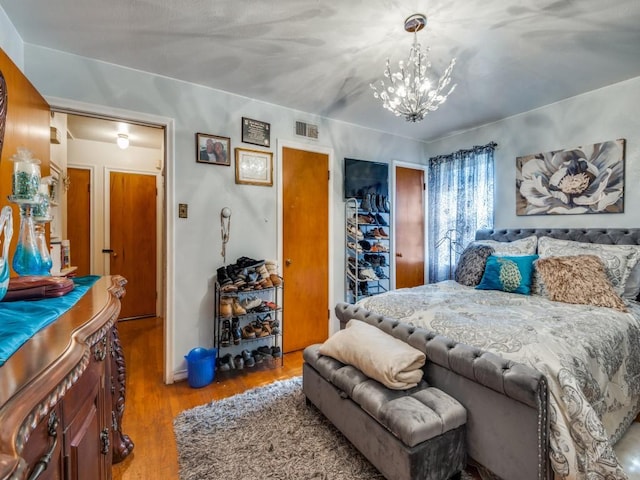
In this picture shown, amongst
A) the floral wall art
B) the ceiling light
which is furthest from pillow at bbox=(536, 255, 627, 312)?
the ceiling light

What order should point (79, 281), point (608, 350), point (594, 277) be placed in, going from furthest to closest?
point (594, 277)
point (608, 350)
point (79, 281)

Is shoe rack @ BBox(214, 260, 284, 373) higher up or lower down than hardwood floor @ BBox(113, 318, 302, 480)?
higher up

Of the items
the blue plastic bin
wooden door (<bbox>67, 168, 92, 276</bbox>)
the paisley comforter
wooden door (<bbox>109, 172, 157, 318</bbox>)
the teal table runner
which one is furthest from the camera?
wooden door (<bbox>109, 172, 157, 318</bbox>)

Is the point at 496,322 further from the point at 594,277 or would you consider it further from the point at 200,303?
the point at 200,303

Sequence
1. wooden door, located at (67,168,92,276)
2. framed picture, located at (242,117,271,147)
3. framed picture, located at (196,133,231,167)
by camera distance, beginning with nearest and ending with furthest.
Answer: framed picture, located at (196,133,231,167) → framed picture, located at (242,117,271,147) → wooden door, located at (67,168,92,276)

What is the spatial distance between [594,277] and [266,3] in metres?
2.82

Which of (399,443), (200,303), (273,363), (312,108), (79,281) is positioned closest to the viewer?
(399,443)

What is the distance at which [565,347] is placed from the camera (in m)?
1.48

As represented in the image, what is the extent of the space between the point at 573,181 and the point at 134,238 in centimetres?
549

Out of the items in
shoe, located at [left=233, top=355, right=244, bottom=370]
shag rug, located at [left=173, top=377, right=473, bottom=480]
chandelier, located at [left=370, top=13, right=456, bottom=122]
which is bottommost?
shag rug, located at [left=173, top=377, right=473, bottom=480]

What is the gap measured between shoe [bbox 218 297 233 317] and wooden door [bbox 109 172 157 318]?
2.52 m

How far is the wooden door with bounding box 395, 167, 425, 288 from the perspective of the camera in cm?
415

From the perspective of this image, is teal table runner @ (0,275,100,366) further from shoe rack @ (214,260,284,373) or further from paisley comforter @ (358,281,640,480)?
paisley comforter @ (358,281,640,480)

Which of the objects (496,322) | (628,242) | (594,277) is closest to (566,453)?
(496,322)
